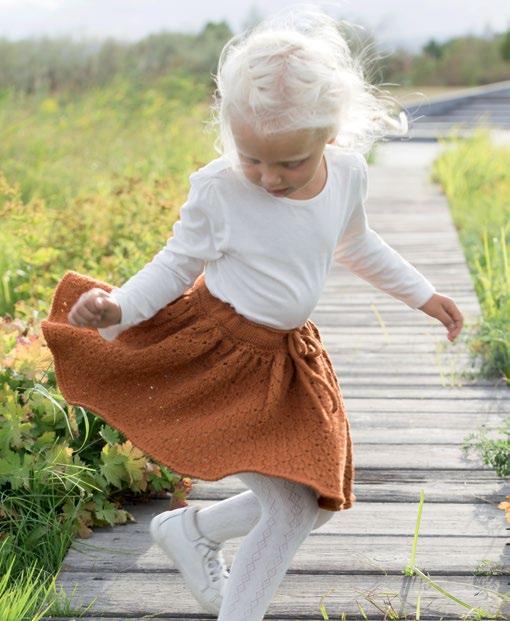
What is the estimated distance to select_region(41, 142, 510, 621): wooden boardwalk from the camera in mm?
2889

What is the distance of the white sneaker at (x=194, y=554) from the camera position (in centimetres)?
279

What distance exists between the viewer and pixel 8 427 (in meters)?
3.24

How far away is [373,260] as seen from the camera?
2838 mm

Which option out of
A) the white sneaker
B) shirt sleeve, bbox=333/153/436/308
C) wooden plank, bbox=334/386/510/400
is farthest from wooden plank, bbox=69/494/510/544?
wooden plank, bbox=334/386/510/400

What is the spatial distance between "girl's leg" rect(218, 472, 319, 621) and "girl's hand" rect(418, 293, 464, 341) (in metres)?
0.64

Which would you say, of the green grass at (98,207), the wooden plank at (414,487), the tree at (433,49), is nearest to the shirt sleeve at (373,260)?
the green grass at (98,207)

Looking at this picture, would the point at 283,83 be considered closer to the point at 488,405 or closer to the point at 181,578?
the point at 181,578

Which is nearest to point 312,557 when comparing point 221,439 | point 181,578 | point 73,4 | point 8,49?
point 181,578

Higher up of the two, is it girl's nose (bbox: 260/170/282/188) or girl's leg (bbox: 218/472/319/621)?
girl's nose (bbox: 260/170/282/188)

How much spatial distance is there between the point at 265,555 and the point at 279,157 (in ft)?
2.63

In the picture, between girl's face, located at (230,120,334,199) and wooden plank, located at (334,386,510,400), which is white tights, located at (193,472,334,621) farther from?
wooden plank, located at (334,386,510,400)

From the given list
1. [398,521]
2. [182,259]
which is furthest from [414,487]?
[182,259]

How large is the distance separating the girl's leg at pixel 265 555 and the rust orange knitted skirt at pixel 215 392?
0.08m

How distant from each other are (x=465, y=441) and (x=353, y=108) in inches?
64.7
